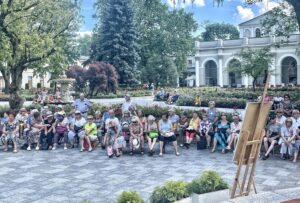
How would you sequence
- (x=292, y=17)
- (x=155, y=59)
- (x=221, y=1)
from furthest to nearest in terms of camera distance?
(x=155, y=59), (x=292, y=17), (x=221, y=1)

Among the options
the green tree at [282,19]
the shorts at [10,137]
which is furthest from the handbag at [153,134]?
the green tree at [282,19]

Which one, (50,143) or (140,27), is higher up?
(140,27)

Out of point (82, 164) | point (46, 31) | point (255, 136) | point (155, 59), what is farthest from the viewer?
point (155, 59)

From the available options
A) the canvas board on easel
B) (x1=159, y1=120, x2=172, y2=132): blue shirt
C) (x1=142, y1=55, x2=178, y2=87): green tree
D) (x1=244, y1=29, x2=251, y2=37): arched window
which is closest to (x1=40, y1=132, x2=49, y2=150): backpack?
(x1=159, y1=120, x2=172, y2=132): blue shirt

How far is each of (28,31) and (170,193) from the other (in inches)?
683

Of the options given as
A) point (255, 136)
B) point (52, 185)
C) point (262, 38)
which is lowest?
point (52, 185)

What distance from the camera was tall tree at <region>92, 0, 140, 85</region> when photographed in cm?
4229

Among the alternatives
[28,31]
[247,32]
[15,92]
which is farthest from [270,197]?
[247,32]

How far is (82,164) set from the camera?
32.7ft

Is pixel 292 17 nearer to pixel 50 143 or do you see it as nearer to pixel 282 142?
pixel 282 142

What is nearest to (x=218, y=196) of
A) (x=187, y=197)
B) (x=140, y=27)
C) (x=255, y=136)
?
(x=187, y=197)

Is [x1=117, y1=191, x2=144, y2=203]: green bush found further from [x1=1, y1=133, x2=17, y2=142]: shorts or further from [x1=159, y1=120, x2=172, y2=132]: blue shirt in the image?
[x1=1, y1=133, x2=17, y2=142]: shorts

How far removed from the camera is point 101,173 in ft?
29.2

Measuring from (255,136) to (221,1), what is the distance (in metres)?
5.85
